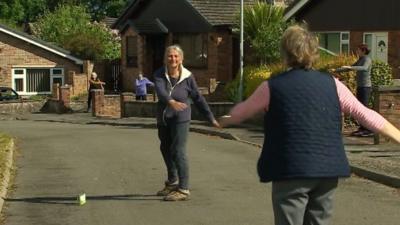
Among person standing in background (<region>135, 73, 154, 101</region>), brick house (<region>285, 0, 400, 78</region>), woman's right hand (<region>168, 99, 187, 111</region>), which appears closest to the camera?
woman's right hand (<region>168, 99, 187, 111</region>)

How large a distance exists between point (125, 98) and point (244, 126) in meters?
9.82

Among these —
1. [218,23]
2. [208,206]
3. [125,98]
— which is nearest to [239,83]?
[125,98]

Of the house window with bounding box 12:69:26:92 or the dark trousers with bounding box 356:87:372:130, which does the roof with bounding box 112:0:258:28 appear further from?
the dark trousers with bounding box 356:87:372:130

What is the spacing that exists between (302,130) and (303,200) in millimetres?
449

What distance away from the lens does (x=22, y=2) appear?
80.7m

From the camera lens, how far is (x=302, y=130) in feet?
16.2

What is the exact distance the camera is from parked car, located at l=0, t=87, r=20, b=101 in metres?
38.4

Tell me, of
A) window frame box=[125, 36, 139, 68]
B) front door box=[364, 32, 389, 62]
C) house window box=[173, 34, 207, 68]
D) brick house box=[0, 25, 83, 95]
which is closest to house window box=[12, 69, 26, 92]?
brick house box=[0, 25, 83, 95]

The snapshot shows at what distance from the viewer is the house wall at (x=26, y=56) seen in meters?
43.1

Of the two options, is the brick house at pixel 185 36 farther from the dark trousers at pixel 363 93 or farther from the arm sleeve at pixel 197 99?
the arm sleeve at pixel 197 99

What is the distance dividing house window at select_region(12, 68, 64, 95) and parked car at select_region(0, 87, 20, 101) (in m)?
3.49

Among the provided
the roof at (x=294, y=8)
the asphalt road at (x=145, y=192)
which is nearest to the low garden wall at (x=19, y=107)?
the roof at (x=294, y=8)

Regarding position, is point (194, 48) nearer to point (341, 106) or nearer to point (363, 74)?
point (363, 74)

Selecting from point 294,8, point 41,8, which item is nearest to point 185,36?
Answer: point 294,8
